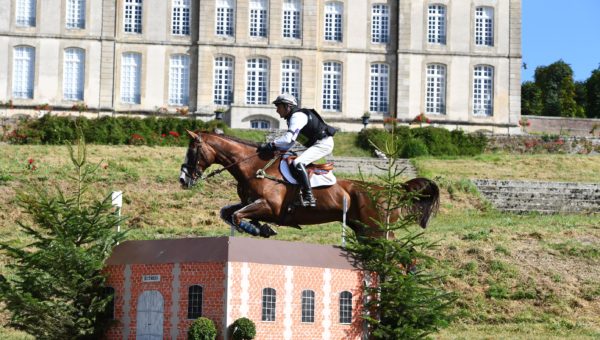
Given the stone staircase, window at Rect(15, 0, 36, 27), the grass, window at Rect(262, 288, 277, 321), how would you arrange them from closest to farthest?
1. window at Rect(262, 288, 277, 321)
2. the grass
3. the stone staircase
4. window at Rect(15, 0, 36, 27)

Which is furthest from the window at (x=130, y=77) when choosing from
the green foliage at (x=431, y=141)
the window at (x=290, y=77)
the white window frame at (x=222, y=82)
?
the green foliage at (x=431, y=141)

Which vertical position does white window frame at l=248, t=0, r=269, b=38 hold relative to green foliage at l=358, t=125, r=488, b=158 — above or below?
above

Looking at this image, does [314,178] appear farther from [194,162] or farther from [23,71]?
[23,71]

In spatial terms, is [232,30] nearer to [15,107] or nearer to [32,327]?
[15,107]

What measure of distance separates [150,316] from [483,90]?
1247 inches

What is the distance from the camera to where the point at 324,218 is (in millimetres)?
18891

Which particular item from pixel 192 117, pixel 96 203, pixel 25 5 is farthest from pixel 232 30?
pixel 96 203

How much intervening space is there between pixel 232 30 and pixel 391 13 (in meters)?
5.86

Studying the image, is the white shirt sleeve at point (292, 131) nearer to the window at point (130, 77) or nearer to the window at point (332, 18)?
the window at point (130, 77)

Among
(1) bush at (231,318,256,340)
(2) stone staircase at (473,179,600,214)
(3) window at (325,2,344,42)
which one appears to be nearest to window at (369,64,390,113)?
(3) window at (325,2,344,42)

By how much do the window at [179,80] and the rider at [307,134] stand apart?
93.3 feet

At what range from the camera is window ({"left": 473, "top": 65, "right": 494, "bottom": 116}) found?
159 ft

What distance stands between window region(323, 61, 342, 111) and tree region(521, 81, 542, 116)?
17994mm

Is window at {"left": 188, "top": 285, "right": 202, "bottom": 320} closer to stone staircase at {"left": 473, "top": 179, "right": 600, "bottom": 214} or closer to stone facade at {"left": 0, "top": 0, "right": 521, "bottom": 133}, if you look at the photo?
stone staircase at {"left": 473, "top": 179, "right": 600, "bottom": 214}
